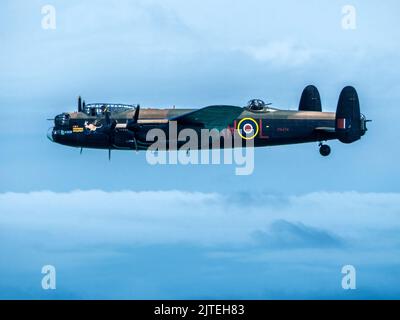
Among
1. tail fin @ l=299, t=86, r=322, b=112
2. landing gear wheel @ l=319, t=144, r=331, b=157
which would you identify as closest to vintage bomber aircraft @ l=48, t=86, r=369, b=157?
landing gear wheel @ l=319, t=144, r=331, b=157

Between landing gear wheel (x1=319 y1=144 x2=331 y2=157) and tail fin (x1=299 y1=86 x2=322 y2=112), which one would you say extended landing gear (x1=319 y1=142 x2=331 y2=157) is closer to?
landing gear wheel (x1=319 y1=144 x2=331 y2=157)

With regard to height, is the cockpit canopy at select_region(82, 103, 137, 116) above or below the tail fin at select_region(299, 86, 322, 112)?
below

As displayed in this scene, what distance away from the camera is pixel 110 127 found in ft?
174

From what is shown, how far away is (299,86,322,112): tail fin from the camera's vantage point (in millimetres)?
56656

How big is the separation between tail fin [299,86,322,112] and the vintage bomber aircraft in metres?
2.32

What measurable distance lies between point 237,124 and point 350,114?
17.9 ft

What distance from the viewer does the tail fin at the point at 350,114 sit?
5250cm

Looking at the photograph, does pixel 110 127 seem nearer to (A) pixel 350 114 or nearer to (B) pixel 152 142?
(B) pixel 152 142

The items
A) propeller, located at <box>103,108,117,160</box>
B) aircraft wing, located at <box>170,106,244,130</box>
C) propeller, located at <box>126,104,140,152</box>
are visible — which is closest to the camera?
aircraft wing, located at <box>170,106,244,130</box>

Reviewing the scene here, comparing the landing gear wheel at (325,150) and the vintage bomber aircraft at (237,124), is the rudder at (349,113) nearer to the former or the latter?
the vintage bomber aircraft at (237,124)

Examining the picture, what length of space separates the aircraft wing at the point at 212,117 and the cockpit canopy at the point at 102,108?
283 cm

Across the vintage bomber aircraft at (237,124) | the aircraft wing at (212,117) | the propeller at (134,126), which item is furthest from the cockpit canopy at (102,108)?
the aircraft wing at (212,117)

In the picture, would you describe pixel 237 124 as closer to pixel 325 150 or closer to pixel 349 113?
pixel 325 150

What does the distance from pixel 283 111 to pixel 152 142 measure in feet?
22.2
